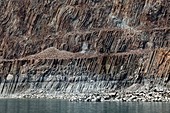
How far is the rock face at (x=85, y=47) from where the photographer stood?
110125 mm

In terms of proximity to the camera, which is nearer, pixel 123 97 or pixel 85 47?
pixel 123 97

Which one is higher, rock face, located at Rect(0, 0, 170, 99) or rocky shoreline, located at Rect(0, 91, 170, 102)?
rock face, located at Rect(0, 0, 170, 99)

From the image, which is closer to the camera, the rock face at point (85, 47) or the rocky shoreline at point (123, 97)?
the rocky shoreline at point (123, 97)

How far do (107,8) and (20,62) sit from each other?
22.6 meters

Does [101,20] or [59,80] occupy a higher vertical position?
[101,20]

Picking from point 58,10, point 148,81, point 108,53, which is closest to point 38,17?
point 58,10

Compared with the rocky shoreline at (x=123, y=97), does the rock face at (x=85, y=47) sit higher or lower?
higher

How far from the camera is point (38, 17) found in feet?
449

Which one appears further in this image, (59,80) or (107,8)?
(107,8)

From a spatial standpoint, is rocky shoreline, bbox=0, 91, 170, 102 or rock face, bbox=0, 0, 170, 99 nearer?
rocky shoreline, bbox=0, 91, 170, 102

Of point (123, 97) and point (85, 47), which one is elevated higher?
point (85, 47)

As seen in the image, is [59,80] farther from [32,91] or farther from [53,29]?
[53,29]

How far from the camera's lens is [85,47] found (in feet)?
404

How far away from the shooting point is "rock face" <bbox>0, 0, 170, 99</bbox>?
361 feet
